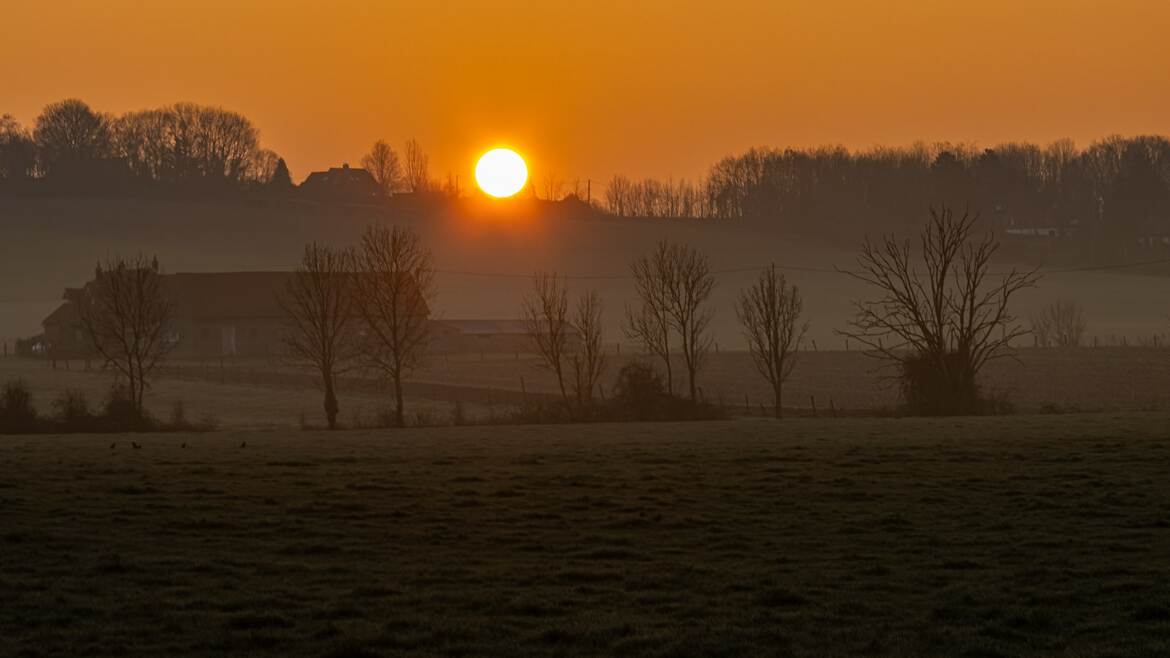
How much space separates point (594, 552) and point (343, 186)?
179415 millimetres

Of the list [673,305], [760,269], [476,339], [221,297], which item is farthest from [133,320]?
[760,269]

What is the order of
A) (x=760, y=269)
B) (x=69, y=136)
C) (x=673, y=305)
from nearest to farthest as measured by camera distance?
(x=673, y=305) → (x=760, y=269) → (x=69, y=136)

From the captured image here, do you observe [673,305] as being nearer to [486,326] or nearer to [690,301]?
[690,301]

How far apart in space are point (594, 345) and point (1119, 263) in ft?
372

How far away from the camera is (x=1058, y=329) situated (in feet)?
353

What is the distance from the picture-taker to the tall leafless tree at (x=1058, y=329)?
4124 inches

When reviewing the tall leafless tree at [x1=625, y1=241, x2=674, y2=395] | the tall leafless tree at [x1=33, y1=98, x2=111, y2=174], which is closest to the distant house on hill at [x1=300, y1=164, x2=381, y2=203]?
the tall leafless tree at [x1=33, y1=98, x2=111, y2=174]

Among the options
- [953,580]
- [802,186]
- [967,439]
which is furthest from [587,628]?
[802,186]

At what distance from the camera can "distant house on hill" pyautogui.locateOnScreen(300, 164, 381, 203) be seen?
621 feet

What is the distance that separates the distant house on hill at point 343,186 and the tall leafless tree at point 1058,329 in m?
98.2

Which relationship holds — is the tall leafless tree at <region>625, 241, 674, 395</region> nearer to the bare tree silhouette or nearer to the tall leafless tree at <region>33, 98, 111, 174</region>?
the bare tree silhouette

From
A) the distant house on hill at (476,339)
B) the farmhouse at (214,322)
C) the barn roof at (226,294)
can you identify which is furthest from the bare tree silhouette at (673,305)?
the barn roof at (226,294)

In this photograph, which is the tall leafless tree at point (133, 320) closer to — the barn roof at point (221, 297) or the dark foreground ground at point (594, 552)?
the barn roof at point (221, 297)

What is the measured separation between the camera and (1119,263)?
159m
